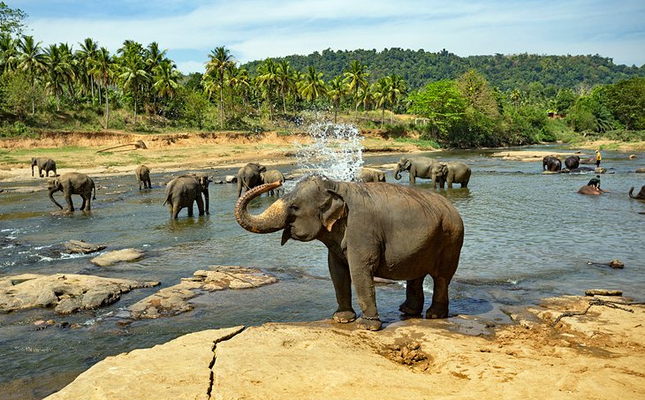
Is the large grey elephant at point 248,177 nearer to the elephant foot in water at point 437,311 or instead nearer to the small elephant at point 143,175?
the small elephant at point 143,175

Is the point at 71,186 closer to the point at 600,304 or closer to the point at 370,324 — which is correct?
the point at 370,324

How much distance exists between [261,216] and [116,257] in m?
7.58

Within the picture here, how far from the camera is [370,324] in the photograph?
7.02m

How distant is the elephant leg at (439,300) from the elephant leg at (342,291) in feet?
3.74

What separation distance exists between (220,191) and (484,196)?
1334cm

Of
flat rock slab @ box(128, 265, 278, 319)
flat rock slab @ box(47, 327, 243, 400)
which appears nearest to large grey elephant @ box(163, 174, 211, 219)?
flat rock slab @ box(128, 265, 278, 319)

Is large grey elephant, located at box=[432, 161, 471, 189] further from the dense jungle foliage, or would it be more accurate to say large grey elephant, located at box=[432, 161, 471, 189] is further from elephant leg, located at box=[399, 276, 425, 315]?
the dense jungle foliage

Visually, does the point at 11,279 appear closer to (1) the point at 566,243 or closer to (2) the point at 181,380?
(2) the point at 181,380

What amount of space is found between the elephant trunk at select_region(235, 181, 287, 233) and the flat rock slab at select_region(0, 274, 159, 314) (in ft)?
13.2

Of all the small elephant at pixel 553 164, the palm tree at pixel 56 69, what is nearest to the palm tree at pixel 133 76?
the palm tree at pixel 56 69

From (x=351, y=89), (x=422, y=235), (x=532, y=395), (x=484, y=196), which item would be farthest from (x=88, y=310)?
(x=351, y=89)

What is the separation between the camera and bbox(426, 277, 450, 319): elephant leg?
Answer: 769 cm

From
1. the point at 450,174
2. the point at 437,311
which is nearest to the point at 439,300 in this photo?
the point at 437,311

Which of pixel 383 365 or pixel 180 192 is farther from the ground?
pixel 180 192
